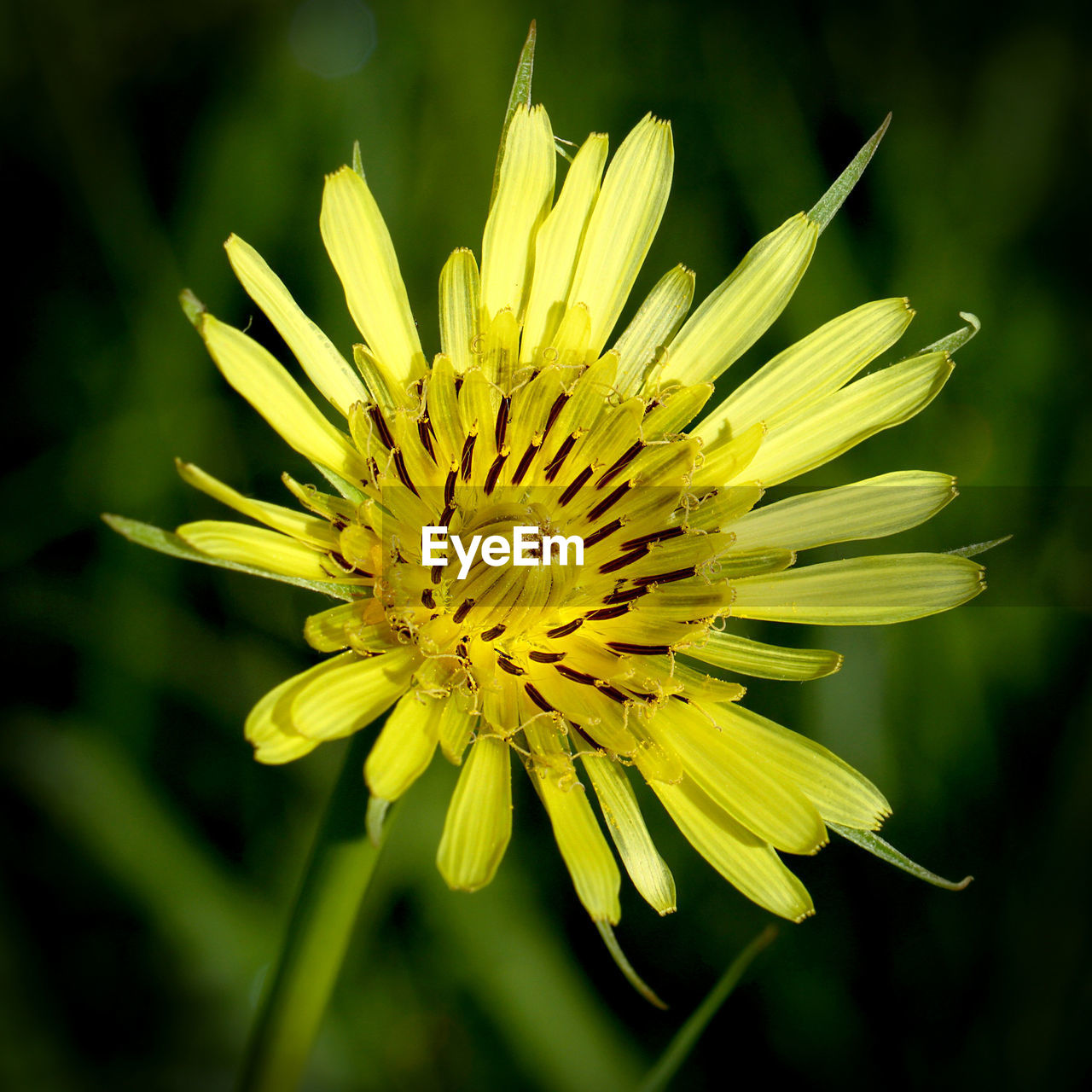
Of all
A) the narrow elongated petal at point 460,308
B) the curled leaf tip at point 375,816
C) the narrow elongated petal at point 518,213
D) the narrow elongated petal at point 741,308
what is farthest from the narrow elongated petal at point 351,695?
the narrow elongated petal at point 741,308

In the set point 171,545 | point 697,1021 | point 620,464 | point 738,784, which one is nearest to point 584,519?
point 620,464

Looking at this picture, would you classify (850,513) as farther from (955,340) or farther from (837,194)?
(837,194)

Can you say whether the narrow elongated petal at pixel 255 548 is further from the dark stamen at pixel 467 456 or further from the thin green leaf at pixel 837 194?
the thin green leaf at pixel 837 194

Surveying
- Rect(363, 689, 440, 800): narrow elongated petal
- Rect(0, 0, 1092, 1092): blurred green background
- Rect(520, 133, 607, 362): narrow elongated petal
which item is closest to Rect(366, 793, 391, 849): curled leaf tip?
Rect(363, 689, 440, 800): narrow elongated petal

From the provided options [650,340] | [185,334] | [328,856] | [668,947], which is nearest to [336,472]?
[328,856]

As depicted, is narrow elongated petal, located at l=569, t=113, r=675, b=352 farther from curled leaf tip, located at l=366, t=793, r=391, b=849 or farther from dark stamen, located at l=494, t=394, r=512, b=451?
curled leaf tip, located at l=366, t=793, r=391, b=849

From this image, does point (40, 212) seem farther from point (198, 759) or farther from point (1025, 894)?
point (1025, 894)

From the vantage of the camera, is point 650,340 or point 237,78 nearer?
point 650,340
